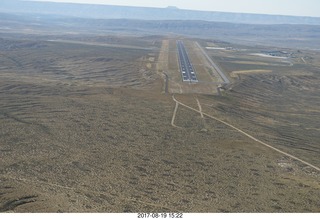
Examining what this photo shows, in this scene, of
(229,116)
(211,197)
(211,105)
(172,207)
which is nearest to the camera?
(172,207)

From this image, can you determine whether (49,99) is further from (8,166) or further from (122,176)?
(122,176)

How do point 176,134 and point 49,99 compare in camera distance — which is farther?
point 49,99

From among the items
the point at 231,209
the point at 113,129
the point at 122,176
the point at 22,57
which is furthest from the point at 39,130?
the point at 22,57

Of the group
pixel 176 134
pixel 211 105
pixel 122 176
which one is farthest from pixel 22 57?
pixel 122 176

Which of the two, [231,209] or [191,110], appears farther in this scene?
[191,110]

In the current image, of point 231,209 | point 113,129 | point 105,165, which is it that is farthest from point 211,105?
point 231,209

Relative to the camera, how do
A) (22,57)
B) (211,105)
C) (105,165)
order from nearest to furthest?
(105,165), (211,105), (22,57)

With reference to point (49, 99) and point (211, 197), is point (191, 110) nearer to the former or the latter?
point (49, 99)

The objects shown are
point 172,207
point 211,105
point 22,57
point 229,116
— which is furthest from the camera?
point 22,57

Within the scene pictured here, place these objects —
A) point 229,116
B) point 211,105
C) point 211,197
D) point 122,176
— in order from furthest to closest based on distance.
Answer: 1. point 211,105
2. point 229,116
3. point 122,176
4. point 211,197
